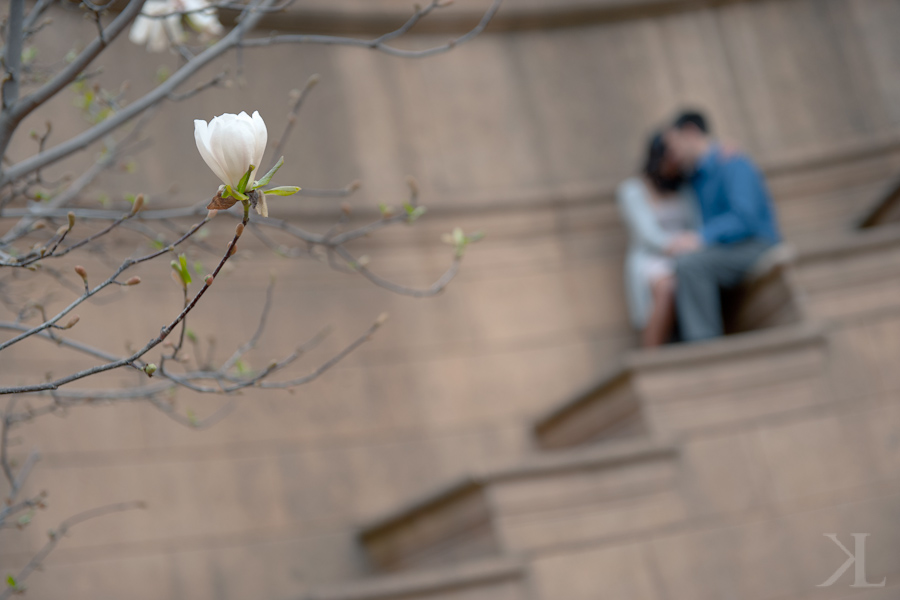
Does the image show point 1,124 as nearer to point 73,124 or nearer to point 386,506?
point 73,124

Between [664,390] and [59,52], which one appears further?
[59,52]

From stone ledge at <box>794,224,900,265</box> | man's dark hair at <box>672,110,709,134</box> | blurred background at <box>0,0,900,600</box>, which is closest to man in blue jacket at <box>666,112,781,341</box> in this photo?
man's dark hair at <box>672,110,709,134</box>

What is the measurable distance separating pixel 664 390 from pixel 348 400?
149 centimetres

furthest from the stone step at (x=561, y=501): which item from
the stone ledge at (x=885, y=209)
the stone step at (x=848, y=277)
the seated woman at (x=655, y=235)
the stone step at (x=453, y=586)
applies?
the stone ledge at (x=885, y=209)

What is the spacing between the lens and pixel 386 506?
162 inches

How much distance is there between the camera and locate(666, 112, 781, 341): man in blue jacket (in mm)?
4105

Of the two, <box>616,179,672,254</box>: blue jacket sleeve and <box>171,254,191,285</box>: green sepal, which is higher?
<box>616,179,672,254</box>: blue jacket sleeve

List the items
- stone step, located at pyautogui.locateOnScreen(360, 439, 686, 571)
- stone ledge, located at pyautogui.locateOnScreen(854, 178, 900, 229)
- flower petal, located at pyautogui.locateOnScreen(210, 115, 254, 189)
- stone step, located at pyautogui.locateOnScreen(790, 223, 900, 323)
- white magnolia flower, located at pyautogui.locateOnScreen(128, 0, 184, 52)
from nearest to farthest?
flower petal, located at pyautogui.locateOnScreen(210, 115, 254, 189) → white magnolia flower, located at pyautogui.locateOnScreen(128, 0, 184, 52) → stone step, located at pyautogui.locateOnScreen(360, 439, 686, 571) → stone step, located at pyautogui.locateOnScreen(790, 223, 900, 323) → stone ledge, located at pyautogui.locateOnScreen(854, 178, 900, 229)

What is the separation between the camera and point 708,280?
13.5ft

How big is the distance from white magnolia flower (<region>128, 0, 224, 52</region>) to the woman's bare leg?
2.40 m

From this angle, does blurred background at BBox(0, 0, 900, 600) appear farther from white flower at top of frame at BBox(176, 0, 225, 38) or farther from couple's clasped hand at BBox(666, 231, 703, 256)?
couple's clasped hand at BBox(666, 231, 703, 256)

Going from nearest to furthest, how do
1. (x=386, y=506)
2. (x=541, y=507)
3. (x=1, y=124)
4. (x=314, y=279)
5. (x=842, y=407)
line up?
(x=1, y=124) → (x=541, y=507) → (x=842, y=407) → (x=386, y=506) → (x=314, y=279)

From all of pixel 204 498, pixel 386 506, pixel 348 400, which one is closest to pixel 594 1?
pixel 348 400

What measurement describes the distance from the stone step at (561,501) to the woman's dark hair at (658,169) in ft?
5.75
